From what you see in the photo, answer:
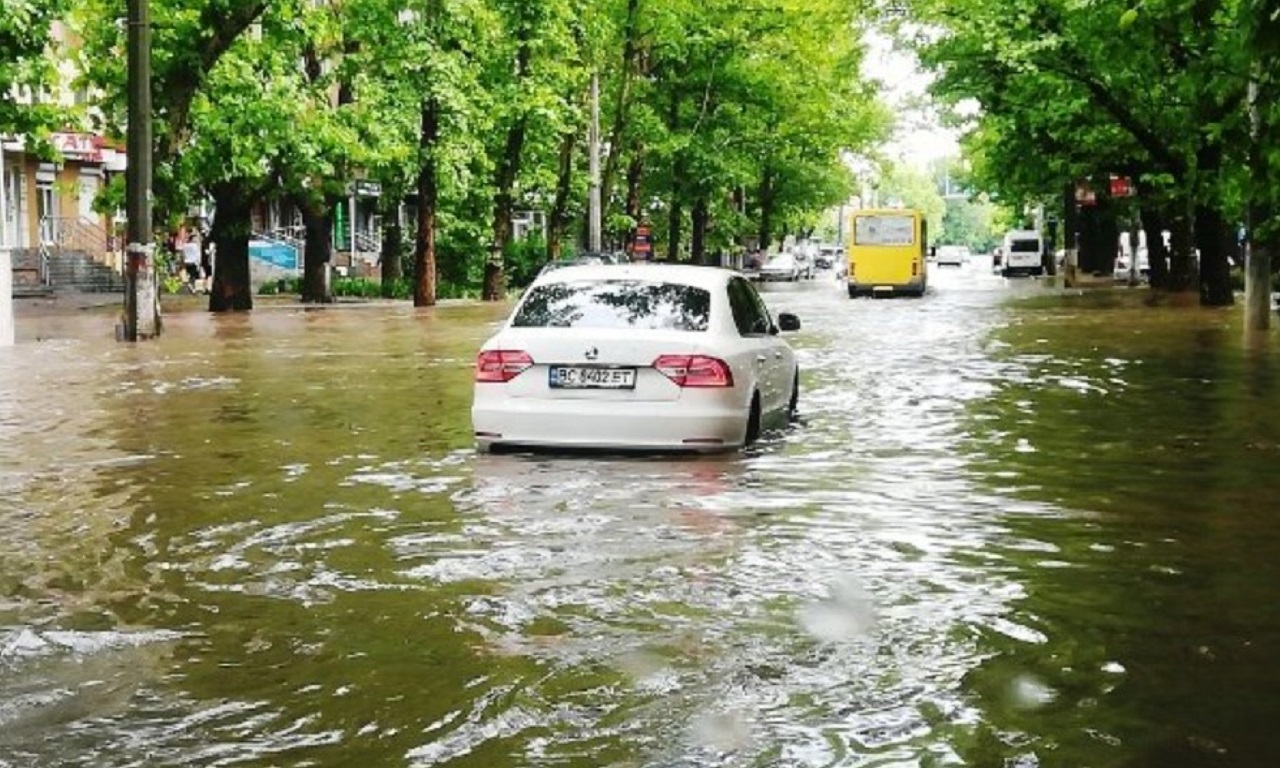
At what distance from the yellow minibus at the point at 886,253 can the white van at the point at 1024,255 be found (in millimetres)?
32318

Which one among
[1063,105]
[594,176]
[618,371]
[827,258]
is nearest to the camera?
[618,371]

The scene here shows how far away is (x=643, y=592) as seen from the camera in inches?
310

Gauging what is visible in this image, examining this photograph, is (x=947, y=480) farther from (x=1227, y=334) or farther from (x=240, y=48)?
(x=240, y=48)

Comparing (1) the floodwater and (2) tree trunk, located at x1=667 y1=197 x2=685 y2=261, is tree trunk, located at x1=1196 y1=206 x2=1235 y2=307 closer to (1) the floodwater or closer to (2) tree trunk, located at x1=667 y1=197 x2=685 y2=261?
(1) the floodwater

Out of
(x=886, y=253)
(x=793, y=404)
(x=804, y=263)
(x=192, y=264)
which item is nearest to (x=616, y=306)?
(x=793, y=404)

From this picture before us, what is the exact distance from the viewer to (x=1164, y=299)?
4284 centimetres

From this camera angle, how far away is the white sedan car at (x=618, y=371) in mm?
12297

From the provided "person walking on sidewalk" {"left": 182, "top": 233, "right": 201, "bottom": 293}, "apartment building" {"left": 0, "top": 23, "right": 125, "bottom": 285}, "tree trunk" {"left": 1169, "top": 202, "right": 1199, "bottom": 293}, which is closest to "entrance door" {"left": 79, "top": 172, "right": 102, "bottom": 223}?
"apartment building" {"left": 0, "top": 23, "right": 125, "bottom": 285}

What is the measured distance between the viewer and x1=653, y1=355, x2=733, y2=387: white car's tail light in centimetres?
1227

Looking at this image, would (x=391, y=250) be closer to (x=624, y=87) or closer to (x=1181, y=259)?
(x=624, y=87)

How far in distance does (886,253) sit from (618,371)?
138 ft

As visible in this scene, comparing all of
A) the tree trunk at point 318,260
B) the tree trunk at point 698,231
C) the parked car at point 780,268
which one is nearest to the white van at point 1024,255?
the parked car at point 780,268

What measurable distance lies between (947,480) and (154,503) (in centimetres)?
505

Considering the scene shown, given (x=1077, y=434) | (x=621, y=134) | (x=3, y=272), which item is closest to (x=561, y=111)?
(x=621, y=134)
